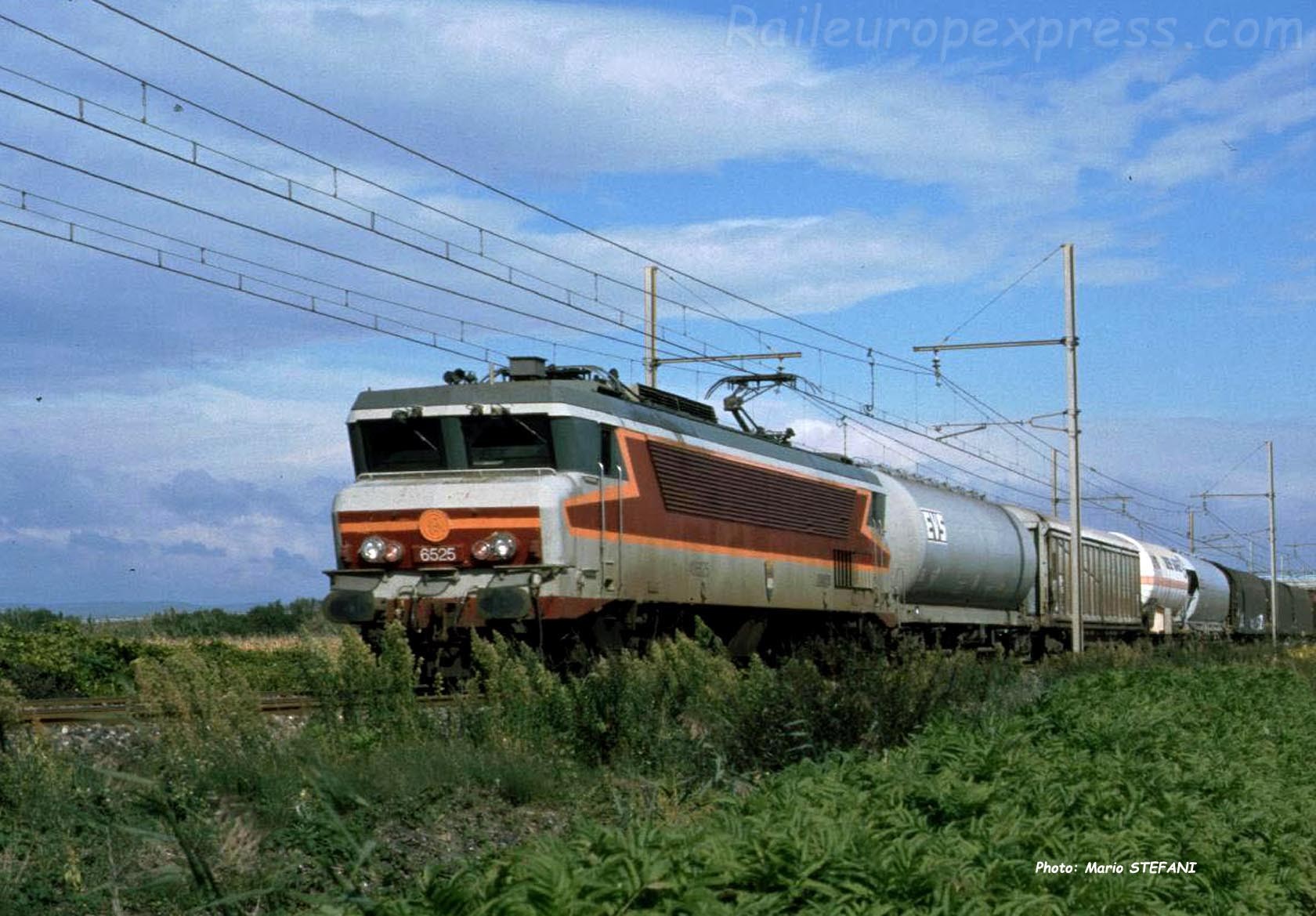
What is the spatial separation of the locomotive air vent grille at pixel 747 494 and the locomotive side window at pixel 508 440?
1796 millimetres

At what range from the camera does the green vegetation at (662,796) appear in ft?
17.8

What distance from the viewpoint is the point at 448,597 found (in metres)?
17.6

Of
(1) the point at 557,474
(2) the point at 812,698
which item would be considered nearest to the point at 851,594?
(1) the point at 557,474

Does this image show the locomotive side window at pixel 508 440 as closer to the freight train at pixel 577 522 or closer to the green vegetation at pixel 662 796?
the freight train at pixel 577 522

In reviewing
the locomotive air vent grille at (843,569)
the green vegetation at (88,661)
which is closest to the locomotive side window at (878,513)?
the locomotive air vent grille at (843,569)

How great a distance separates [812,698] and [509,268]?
11.2 meters

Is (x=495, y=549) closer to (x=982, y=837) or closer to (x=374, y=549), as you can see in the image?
(x=374, y=549)

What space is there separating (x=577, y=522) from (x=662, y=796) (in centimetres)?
836

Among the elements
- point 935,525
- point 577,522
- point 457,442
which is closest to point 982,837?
point 577,522

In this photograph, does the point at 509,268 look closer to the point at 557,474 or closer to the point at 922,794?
the point at 557,474

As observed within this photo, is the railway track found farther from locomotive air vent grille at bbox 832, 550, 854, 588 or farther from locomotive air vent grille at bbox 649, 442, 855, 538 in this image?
locomotive air vent grille at bbox 832, 550, 854, 588

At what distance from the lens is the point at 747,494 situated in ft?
72.5

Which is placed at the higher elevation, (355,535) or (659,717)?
(355,535)

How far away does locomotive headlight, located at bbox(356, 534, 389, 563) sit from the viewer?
59.0 feet
